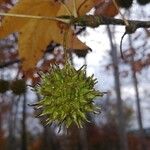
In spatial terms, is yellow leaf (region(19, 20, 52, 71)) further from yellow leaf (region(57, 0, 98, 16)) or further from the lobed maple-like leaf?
yellow leaf (region(57, 0, 98, 16))

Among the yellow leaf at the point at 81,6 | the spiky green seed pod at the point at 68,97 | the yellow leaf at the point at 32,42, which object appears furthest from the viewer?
the yellow leaf at the point at 32,42

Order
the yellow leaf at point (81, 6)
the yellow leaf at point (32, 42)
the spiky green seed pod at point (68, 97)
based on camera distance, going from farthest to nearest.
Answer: the yellow leaf at point (32, 42), the yellow leaf at point (81, 6), the spiky green seed pod at point (68, 97)

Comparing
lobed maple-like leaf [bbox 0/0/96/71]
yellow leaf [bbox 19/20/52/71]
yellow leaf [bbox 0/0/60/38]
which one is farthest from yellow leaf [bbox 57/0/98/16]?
yellow leaf [bbox 19/20/52/71]

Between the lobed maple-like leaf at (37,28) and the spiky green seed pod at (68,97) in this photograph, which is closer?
the spiky green seed pod at (68,97)

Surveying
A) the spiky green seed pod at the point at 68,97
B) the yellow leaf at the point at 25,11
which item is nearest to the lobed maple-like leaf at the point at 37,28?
the yellow leaf at the point at 25,11

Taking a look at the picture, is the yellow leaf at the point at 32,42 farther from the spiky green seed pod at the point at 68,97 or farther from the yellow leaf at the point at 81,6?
the spiky green seed pod at the point at 68,97

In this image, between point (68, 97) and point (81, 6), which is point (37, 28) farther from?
point (68, 97)

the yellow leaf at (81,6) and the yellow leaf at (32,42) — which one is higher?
the yellow leaf at (81,6)

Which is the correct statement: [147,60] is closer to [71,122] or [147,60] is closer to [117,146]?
[71,122]

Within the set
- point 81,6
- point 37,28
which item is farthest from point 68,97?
point 37,28
